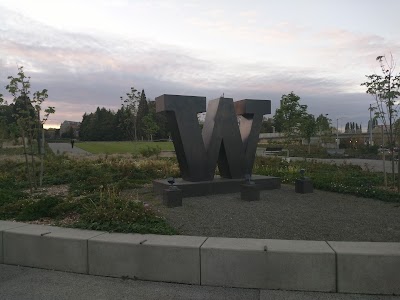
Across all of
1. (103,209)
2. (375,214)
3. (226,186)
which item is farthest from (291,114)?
(103,209)

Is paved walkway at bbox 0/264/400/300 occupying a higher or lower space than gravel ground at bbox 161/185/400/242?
lower

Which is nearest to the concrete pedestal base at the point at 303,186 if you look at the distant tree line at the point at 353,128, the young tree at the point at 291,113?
the young tree at the point at 291,113

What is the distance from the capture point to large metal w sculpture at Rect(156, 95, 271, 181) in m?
9.33

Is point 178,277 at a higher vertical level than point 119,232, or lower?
lower

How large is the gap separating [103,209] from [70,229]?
2.45 ft

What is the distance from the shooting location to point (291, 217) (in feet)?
22.1

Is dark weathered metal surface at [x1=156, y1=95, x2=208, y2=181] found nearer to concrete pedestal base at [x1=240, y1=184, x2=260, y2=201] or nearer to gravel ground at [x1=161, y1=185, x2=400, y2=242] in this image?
gravel ground at [x1=161, y1=185, x2=400, y2=242]

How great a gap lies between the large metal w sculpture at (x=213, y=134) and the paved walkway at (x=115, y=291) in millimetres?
5277

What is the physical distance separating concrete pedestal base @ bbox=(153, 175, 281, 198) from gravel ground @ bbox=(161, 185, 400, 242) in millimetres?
363

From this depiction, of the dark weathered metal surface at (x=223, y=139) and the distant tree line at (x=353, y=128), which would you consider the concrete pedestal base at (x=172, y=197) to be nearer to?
the dark weathered metal surface at (x=223, y=139)

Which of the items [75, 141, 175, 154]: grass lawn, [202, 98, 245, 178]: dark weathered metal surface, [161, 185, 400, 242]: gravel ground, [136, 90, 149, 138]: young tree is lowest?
[161, 185, 400, 242]: gravel ground

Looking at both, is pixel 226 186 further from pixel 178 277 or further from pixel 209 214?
pixel 178 277

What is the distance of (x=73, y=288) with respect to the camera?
13.9ft

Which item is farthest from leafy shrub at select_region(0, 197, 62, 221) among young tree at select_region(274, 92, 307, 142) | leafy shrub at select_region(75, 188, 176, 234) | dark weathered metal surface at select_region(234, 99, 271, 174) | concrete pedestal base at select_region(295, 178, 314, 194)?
young tree at select_region(274, 92, 307, 142)
